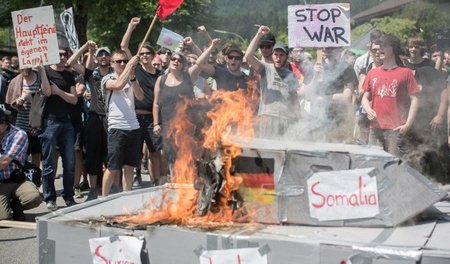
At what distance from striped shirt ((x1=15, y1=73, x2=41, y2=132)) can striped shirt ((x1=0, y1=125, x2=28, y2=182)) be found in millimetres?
1302

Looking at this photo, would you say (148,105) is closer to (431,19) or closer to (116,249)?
(116,249)

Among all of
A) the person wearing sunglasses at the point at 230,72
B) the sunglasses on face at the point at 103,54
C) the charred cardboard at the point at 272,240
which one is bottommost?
the charred cardboard at the point at 272,240

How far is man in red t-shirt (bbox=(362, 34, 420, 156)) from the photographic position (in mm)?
6812

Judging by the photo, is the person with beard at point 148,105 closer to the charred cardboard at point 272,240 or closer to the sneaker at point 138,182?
the sneaker at point 138,182

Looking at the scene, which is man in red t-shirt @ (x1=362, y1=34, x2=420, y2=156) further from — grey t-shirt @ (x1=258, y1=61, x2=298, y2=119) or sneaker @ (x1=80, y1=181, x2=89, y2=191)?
sneaker @ (x1=80, y1=181, x2=89, y2=191)

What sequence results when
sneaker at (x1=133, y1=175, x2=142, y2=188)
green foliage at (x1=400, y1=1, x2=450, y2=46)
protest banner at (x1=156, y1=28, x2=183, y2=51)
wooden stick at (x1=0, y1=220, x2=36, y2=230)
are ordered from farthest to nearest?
green foliage at (x1=400, y1=1, x2=450, y2=46) → protest banner at (x1=156, y1=28, x2=183, y2=51) → sneaker at (x1=133, y1=175, x2=142, y2=188) → wooden stick at (x1=0, y1=220, x2=36, y2=230)

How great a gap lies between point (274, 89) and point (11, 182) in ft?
9.55

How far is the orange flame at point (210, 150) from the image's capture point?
399 cm

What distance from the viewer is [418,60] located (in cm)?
839

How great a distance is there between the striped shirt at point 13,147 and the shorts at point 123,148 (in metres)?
0.89

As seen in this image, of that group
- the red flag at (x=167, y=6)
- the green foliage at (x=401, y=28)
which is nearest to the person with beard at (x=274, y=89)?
the red flag at (x=167, y=6)

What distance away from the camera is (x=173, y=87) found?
25.0ft

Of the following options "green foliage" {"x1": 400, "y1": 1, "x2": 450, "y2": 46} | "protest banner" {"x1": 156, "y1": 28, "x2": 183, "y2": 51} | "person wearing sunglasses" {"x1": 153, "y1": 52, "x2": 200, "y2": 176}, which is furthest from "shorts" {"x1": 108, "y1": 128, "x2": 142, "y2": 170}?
"green foliage" {"x1": 400, "y1": 1, "x2": 450, "y2": 46}

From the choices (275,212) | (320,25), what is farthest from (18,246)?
(320,25)
